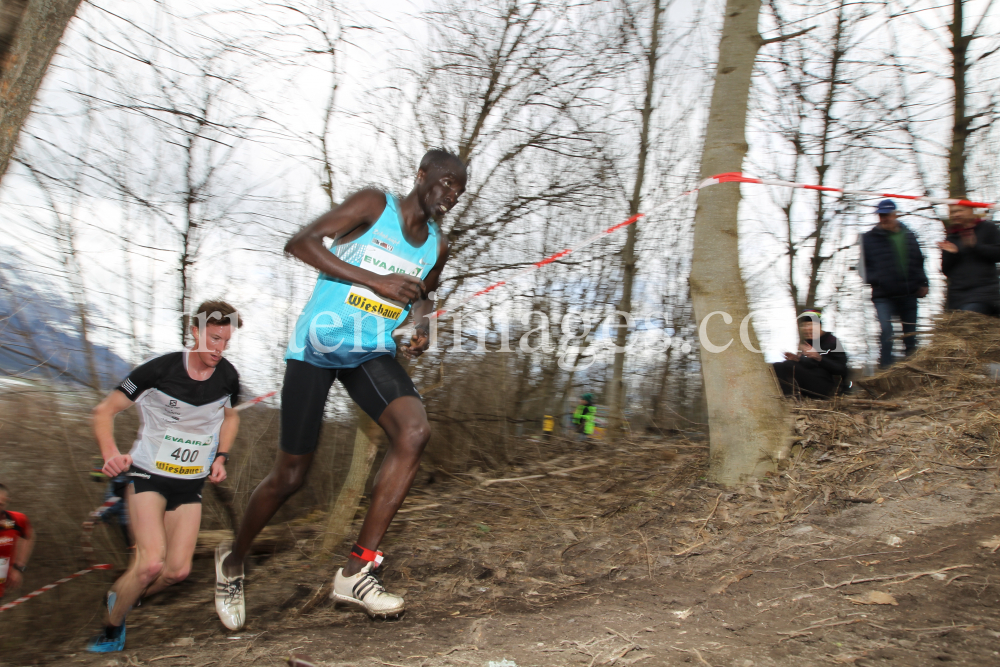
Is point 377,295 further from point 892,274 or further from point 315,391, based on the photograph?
point 892,274

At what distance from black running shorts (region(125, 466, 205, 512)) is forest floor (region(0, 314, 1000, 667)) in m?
0.68

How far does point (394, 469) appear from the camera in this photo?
2869 mm

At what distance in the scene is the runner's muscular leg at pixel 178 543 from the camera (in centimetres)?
350

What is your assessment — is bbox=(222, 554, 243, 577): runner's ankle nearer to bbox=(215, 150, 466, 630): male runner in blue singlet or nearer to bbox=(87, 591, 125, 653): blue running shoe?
bbox=(215, 150, 466, 630): male runner in blue singlet

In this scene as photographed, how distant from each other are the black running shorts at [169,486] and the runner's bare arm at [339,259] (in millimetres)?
1556

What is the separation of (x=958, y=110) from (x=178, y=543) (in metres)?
10.3

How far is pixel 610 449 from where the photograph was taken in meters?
7.23

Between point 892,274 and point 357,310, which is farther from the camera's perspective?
point 892,274

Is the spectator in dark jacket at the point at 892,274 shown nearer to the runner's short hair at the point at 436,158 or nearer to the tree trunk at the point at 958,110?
the tree trunk at the point at 958,110

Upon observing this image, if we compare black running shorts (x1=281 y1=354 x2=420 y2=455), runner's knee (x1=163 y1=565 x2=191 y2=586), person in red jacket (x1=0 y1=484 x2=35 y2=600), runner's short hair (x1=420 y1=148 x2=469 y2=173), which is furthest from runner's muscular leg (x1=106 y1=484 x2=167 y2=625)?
runner's short hair (x1=420 y1=148 x2=469 y2=173)

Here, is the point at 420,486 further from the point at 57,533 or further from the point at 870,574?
the point at 870,574

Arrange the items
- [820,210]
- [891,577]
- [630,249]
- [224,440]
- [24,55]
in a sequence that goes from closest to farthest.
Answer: [24,55]
[891,577]
[224,440]
[630,249]
[820,210]

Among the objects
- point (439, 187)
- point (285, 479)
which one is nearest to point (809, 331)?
point (439, 187)

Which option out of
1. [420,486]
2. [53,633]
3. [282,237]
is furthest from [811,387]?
[53,633]
